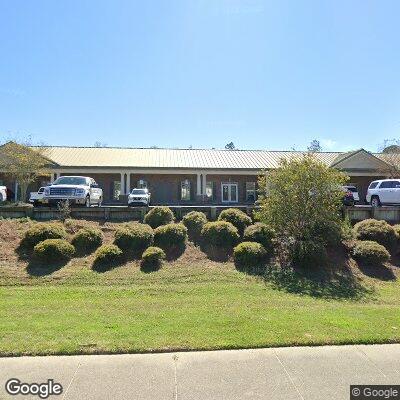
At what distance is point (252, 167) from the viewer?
1288 inches

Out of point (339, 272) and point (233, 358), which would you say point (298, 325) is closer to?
point (233, 358)

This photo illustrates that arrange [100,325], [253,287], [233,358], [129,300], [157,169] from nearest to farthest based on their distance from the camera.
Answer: [233,358]
[100,325]
[129,300]
[253,287]
[157,169]

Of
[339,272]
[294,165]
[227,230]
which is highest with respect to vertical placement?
[294,165]

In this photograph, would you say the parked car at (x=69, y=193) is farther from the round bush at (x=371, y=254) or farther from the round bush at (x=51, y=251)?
the round bush at (x=371, y=254)

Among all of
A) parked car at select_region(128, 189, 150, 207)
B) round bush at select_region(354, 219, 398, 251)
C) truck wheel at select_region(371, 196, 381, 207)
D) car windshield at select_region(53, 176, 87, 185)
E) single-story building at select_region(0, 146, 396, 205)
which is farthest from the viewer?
single-story building at select_region(0, 146, 396, 205)

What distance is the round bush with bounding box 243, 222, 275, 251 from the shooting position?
13969mm

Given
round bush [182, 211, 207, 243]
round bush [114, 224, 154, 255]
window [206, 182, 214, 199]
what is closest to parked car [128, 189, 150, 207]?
round bush [182, 211, 207, 243]

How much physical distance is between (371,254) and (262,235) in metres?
3.92

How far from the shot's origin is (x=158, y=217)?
52.0 feet

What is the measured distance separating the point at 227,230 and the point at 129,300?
606 centimetres

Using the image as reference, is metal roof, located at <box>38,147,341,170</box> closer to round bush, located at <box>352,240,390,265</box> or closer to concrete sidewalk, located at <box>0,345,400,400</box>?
round bush, located at <box>352,240,390,265</box>

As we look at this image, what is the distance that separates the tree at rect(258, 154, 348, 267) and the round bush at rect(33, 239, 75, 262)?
7305 millimetres

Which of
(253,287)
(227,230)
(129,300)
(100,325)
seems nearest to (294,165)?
(227,230)

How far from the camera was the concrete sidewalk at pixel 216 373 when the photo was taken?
404 centimetres
